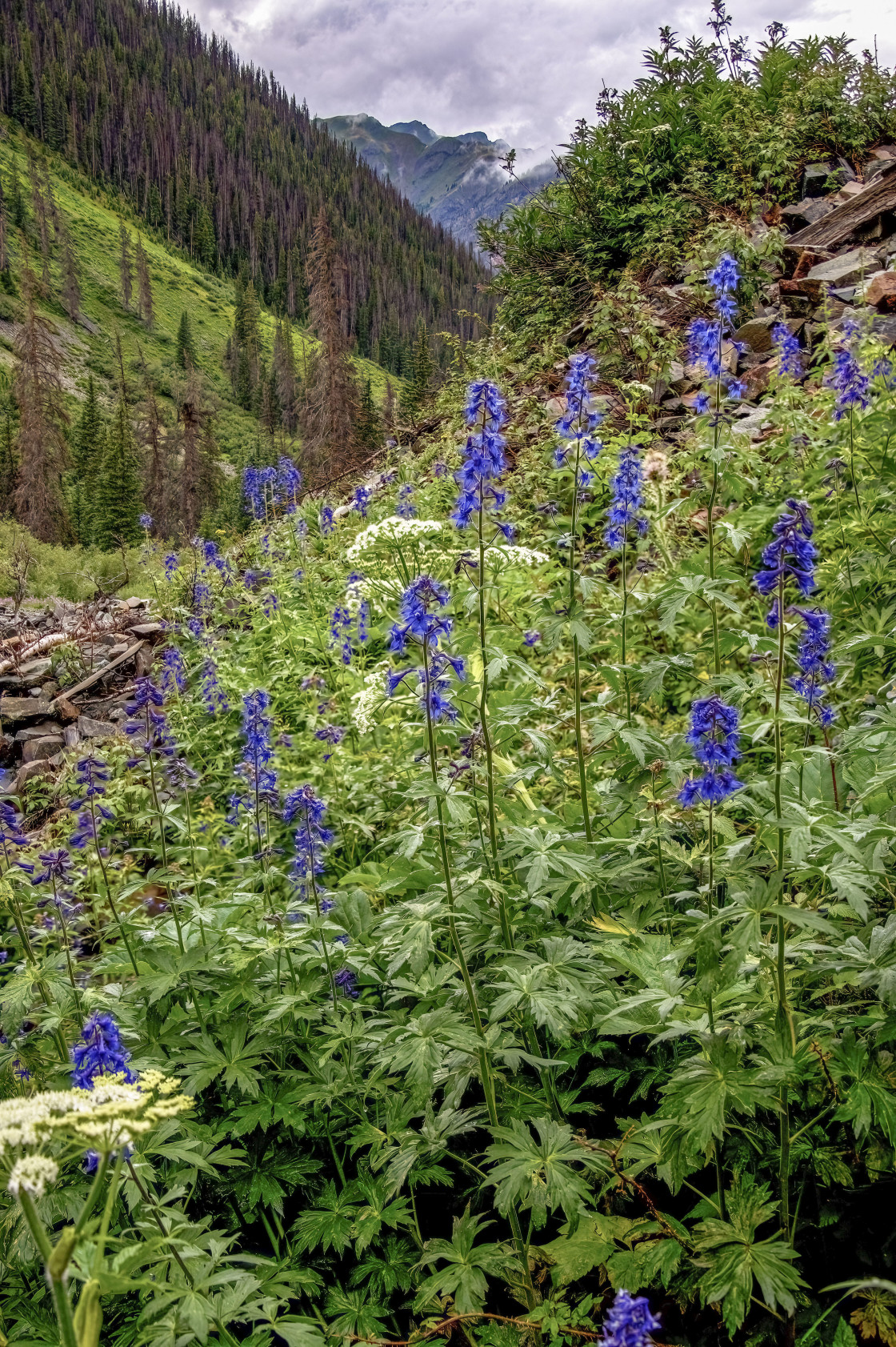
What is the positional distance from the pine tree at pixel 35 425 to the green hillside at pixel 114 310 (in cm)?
3473

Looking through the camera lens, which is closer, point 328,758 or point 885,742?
point 885,742

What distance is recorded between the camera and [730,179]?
34.3 feet

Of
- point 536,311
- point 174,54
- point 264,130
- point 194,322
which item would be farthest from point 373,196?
point 536,311

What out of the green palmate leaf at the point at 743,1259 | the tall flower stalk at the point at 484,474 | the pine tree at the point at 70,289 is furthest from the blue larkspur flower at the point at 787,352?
the pine tree at the point at 70,289

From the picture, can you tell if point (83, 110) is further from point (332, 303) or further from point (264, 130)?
point (332, 303)

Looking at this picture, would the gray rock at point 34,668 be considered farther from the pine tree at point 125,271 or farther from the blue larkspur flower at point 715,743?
the pine tree at point 125,271

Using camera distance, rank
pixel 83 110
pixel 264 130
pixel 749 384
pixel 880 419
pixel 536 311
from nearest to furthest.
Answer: pixel 880 419
pixel 749 384
pixel 536 311
pixel 83 110
pixel 264 130

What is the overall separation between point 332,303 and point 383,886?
775 inches

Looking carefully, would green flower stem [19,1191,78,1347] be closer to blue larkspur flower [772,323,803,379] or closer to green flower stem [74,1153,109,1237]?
green flower stem [74,1153,109,1237]

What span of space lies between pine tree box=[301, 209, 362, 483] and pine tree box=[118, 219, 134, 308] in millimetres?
72792

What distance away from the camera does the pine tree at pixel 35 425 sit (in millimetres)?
24875

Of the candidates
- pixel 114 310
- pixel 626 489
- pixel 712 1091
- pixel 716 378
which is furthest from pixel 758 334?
pixel 114 310

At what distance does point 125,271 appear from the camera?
80.8 m

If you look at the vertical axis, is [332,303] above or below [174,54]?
below
